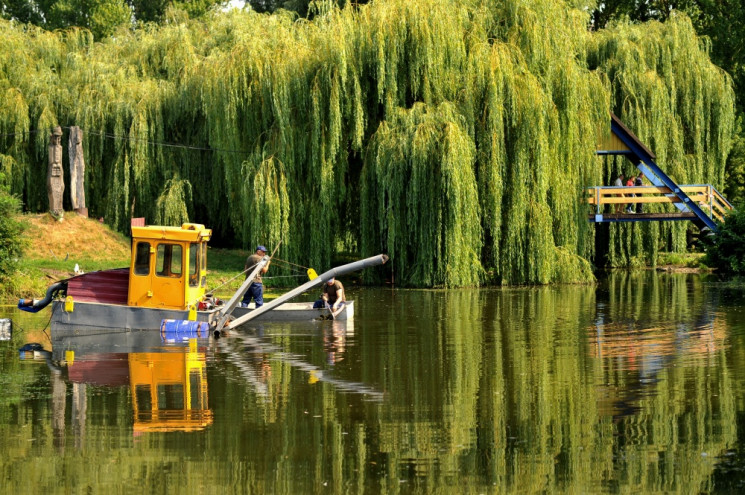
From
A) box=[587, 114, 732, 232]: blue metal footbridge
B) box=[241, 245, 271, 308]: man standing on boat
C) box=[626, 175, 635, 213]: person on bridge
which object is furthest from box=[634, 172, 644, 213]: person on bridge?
box=[241, 245, 271, 308]: man standing on boat

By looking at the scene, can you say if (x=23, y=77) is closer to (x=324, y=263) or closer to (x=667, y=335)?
(x=324, y=263)

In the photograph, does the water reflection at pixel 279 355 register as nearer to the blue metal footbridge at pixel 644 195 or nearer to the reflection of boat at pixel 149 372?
the reflection of boat at pixel 149 372

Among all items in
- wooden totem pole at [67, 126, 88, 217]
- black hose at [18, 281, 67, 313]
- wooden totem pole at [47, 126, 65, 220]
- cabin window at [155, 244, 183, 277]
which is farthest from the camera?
wooden totem pole at [67, 126, 88, 217]

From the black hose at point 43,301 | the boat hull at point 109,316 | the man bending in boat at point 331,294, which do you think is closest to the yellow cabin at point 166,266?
the boat hull at point 109,316

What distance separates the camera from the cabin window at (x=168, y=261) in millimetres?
22797

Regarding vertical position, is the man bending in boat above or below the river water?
above

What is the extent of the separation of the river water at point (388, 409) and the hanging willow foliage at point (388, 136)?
8.35 metres

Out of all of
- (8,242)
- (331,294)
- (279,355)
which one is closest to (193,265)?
(331,294)

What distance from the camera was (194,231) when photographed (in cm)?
2270

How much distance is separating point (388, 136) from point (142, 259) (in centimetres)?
1068

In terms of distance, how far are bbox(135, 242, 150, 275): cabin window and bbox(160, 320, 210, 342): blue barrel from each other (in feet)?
4.54

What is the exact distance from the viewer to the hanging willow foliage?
31.6 meters

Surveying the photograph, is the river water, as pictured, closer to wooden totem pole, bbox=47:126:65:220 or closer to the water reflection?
the water reflection

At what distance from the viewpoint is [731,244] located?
117ft
